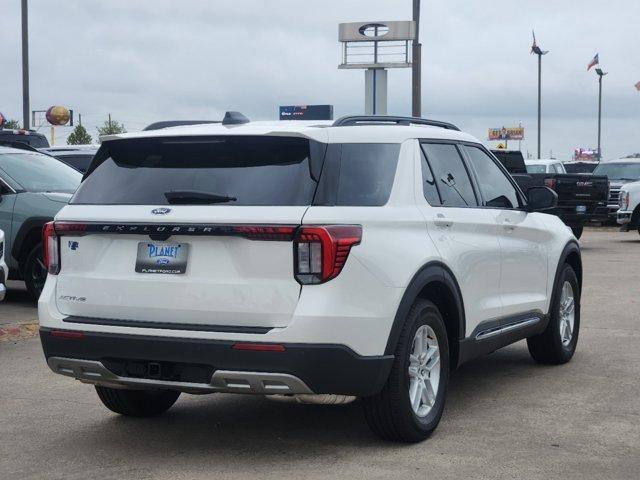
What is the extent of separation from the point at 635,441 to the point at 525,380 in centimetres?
193

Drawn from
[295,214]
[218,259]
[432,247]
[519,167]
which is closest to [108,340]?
[218,259]

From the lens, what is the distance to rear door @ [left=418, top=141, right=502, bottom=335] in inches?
254

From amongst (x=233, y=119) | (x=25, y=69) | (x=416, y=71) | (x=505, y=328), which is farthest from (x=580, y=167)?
(x=233, y=119)

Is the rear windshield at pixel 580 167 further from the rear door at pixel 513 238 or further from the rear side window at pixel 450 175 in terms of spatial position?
the rear side window at pixel 450 175

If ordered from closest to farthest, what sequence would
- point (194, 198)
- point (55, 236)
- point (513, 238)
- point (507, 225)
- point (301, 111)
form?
point (194, 198) < point (55, 236) < point (507, 225) < point (513, 238) < point (301, 111)

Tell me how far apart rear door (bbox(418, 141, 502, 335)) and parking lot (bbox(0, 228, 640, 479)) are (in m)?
0.75

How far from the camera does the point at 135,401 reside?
6836mm

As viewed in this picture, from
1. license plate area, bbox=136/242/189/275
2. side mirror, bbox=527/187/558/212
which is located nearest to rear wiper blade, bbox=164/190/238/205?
license plate area, bbox=136/242/189/275

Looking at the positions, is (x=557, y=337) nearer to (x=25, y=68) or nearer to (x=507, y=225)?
(x=507, y=225)

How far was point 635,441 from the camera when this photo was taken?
623 centimetres

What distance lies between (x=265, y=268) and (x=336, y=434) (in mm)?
1398

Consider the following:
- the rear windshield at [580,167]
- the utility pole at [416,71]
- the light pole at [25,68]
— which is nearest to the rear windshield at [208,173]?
the utility pole at [416,71]

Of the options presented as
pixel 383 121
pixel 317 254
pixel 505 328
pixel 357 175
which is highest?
pixel 383 121

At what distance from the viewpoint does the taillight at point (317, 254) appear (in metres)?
5.45
